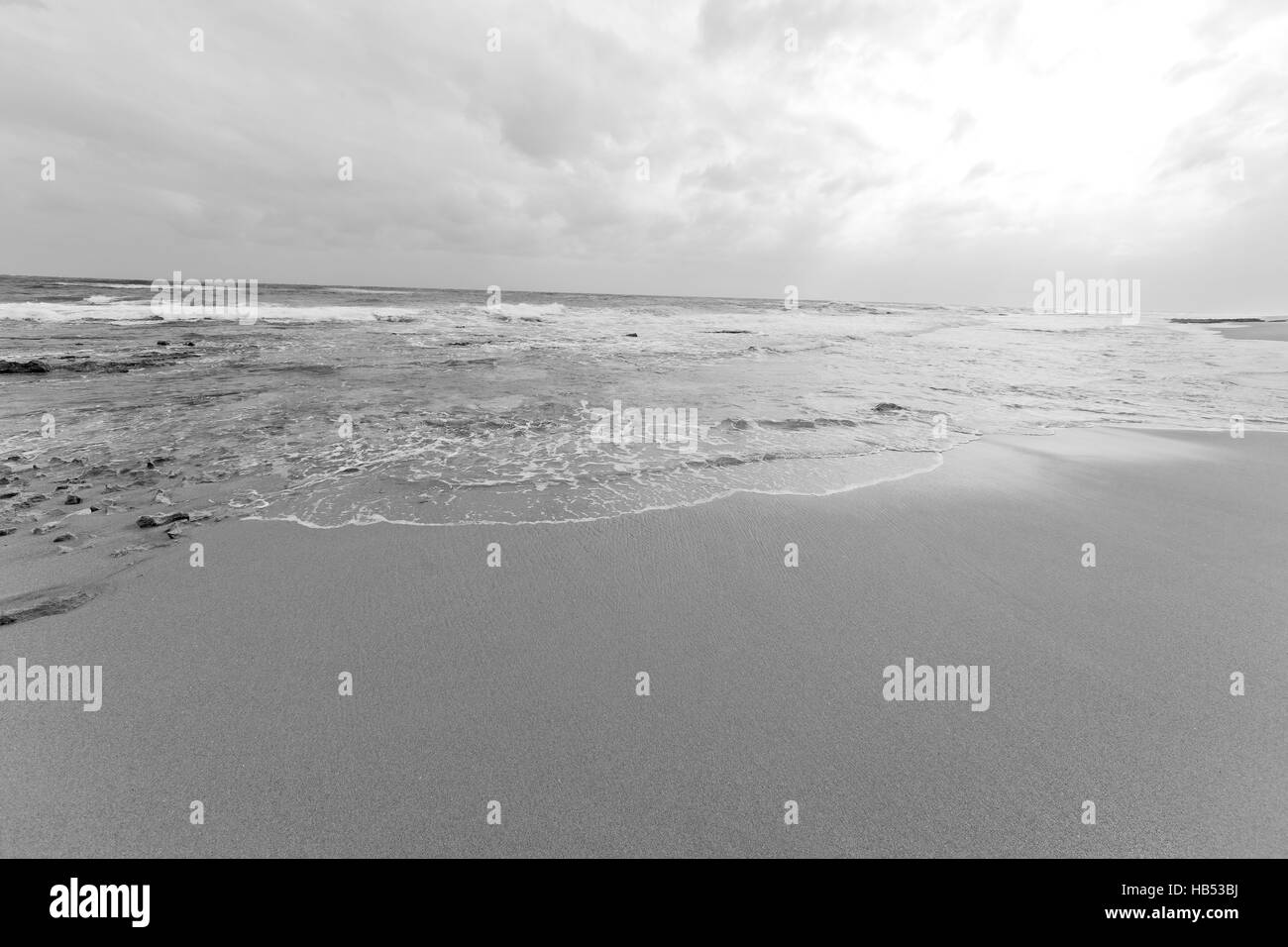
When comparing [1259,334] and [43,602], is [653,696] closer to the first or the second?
[43,602]

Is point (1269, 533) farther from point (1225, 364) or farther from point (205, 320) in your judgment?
point (205, 320)

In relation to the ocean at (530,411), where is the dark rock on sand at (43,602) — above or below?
Answer: below

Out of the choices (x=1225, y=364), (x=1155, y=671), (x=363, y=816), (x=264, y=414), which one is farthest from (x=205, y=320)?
(x=1225, y=364)

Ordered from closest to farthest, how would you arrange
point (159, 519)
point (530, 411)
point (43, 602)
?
point (43, 602)
point (159, 519)
point (530, 411)

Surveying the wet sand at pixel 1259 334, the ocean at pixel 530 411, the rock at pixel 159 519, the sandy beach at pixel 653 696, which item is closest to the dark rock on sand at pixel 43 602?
the sandy beach at pixel 653 696

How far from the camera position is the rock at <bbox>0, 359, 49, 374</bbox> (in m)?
12.8

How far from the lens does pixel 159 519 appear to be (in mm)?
4906

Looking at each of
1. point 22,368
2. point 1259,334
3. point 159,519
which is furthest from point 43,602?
point 1259,334

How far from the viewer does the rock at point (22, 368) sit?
12774mm

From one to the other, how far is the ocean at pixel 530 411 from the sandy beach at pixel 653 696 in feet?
4.12

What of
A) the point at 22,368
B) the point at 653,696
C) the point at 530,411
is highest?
the point at 22,368

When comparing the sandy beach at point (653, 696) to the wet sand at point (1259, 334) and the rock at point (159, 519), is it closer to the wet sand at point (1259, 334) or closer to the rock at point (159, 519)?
the rock at point (159, 519)

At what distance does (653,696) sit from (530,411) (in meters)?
7.60
